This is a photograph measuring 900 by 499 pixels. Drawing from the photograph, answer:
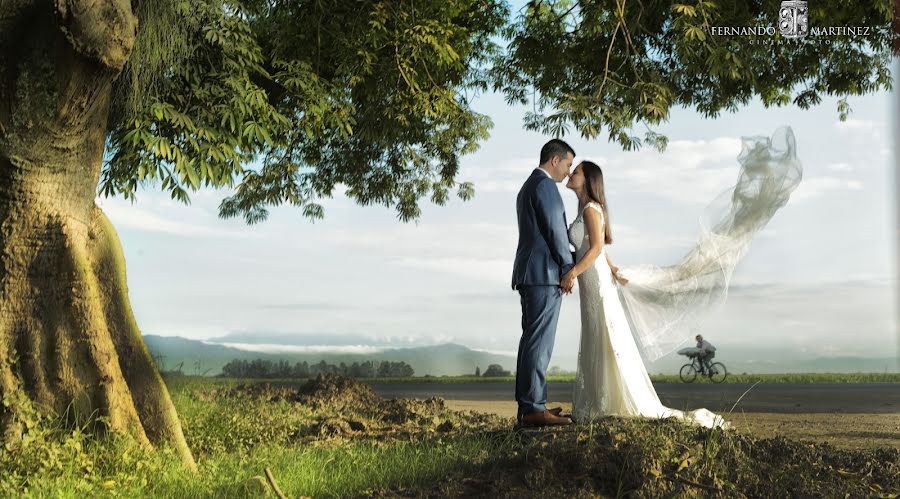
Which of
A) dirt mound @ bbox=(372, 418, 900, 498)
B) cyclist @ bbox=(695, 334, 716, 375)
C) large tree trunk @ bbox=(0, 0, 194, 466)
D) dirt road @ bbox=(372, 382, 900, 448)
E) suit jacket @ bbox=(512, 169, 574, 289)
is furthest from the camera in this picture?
cyclist @ bbox=(695, 334, 716, 375)

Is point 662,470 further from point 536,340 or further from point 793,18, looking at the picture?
point 793,18

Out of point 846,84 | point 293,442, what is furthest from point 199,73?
point 846,84

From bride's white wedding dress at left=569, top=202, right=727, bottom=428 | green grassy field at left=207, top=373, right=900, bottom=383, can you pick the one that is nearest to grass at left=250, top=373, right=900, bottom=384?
green grassy field at left=207, top=373, right=900, bottom=383

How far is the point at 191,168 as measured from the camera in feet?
24.9

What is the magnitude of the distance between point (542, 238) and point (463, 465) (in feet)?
8.10

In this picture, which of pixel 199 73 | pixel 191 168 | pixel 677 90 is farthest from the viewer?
pixel 677 90

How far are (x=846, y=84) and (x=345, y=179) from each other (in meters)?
9.49

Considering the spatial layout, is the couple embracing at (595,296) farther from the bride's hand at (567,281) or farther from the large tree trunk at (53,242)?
the large tree trunk at (53,242)

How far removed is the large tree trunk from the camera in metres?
6.95

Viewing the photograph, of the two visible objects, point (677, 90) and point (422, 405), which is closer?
point (422, 405)

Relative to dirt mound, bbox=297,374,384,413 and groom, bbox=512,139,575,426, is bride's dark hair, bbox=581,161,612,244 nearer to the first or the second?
groom, bbox=512,139,575,426

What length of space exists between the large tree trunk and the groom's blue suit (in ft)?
10.7

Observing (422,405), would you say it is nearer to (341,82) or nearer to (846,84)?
(341,82)

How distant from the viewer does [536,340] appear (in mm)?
7574
